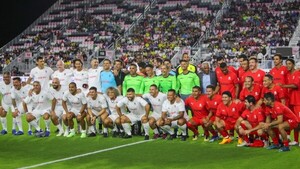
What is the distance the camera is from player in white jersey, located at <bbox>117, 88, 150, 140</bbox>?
12.7 m

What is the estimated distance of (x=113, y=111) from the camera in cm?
1334

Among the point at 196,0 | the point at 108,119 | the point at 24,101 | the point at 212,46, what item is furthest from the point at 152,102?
the point at 196,0

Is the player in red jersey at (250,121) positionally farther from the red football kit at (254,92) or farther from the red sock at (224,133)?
the red sock at (224,133)

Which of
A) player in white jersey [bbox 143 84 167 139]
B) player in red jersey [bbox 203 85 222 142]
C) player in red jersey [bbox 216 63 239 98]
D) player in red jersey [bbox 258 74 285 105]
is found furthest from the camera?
player in white jersey [bbox 143 84 167 139]

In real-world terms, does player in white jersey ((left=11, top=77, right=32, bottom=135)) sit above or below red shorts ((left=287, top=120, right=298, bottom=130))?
above

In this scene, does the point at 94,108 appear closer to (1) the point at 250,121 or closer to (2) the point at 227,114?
(2) the point at 227,114

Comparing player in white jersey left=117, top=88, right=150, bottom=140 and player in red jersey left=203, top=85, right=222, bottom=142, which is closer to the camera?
player in red jersey left=203, top=85, right=222, bottom=142

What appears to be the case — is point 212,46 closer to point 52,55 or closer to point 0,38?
point 52,55

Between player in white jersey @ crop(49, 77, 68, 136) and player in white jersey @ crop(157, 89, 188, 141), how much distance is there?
8.16 feet

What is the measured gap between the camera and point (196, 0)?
135 ft

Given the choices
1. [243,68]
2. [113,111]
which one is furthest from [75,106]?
[243,68]

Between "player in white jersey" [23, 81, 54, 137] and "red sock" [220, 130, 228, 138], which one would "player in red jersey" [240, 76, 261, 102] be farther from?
"player in white jersey" [23, 81, 54, 137]

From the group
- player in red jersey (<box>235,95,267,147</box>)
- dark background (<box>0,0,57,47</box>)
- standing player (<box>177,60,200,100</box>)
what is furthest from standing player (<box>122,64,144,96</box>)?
dark background (<box>0,0,57,47</box>)

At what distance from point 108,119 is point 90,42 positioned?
27.2 metres
